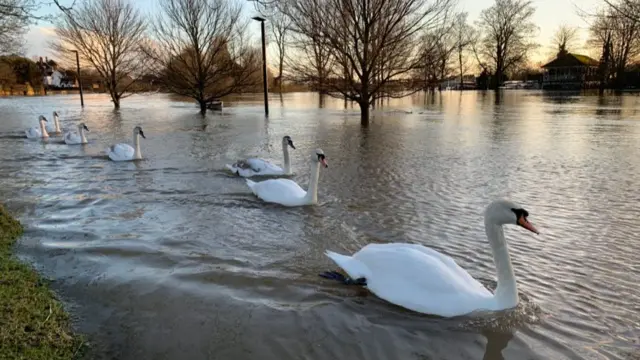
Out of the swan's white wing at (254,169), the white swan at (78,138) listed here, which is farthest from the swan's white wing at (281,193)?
the white swan at (78,138)

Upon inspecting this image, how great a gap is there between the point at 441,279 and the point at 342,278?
0.95 meters

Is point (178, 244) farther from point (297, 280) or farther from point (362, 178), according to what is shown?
point (362, 178)

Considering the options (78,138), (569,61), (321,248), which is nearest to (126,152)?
(78,138)

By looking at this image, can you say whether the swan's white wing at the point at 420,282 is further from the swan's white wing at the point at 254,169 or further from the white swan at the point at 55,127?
the white swan at the point at 55,127

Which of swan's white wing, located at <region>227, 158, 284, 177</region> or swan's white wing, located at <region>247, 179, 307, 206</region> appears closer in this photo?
swan's white wing, located at <region>247, 179, 307, 206</region>

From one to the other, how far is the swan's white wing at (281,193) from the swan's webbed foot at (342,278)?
278cm

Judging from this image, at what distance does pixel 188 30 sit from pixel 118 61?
9.10m

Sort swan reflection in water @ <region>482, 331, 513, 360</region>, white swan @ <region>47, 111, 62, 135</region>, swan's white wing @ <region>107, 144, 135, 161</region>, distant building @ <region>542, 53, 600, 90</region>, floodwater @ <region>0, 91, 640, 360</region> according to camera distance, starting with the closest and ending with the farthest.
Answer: swan reflection in water @ <region>482, 331, 513, 360</region> → floodwater @ <region>0, 91, 640, 360</region> → swan's white wing @ <region>107, 144, 135, 161</region> → white swan @ <region>47, 111, 62, 135</region> → distant building @ <region>542, 53, 600, 90</region>

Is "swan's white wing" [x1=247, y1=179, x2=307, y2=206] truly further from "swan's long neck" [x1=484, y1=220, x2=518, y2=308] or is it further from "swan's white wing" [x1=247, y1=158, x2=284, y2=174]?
"swan's long neck" [x1=484, y1=220, x2=518, y2=308]

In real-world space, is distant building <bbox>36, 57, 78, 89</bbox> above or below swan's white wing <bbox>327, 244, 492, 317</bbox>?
above

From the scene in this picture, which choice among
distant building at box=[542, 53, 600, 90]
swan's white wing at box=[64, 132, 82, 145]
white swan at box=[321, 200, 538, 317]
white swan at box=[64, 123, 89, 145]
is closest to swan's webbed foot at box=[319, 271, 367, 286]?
white swan at box=[321, 200, 538, 317]

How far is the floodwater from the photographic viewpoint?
3498 mm

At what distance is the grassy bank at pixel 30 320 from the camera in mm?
2879

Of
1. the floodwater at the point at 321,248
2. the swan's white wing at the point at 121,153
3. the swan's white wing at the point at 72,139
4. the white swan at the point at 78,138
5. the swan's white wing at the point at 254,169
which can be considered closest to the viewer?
the floodwater at the point at 321,248
